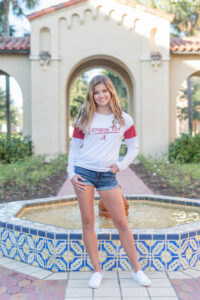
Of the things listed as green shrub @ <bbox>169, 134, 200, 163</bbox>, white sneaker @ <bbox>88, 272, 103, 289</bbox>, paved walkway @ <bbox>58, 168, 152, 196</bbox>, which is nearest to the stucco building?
green shrub @ <bbox>169, 134, 200, 163</bbox>

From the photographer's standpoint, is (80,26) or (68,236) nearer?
(68,236)

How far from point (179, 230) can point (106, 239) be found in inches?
29.6

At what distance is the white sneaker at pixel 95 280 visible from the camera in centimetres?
280

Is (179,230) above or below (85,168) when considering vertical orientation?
below

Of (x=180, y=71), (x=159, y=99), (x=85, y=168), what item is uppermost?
(x=180, y=71)

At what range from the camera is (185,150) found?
11148mm

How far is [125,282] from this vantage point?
9.60 ft

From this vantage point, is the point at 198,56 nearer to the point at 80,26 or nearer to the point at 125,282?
the point at 80,26

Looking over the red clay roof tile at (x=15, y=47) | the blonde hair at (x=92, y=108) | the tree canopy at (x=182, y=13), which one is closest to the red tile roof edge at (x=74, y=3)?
the red clay roof tile at (x=15, y=47)

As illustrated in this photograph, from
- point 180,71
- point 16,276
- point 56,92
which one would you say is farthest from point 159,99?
point 16,276

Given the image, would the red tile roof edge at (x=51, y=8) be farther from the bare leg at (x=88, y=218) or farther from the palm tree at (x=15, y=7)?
the bare leg at (x=88, y=218)

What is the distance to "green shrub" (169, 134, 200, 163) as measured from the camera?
11109 millimetres

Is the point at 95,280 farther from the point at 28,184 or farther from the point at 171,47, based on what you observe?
the point at 171,47

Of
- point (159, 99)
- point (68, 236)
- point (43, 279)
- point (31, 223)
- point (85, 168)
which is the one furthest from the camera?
point (159, 99)
